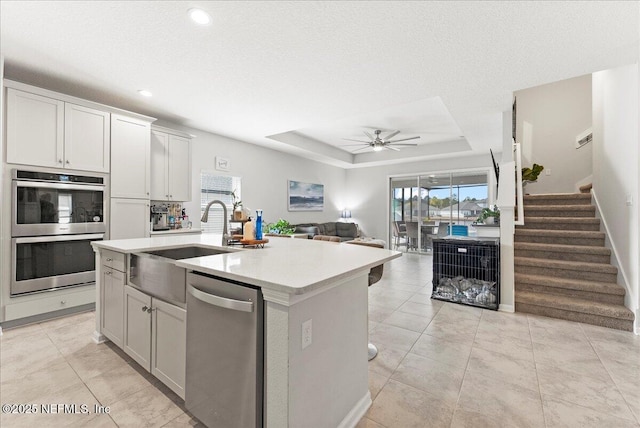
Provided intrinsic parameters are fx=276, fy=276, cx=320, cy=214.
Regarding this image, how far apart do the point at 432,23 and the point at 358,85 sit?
1.13 metres

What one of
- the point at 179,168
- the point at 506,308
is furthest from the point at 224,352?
the point at 179,168

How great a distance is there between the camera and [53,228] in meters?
3.01

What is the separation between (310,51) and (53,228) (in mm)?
3286

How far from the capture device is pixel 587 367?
216cm

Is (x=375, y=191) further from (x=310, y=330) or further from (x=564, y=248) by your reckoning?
(x=310, y=330)

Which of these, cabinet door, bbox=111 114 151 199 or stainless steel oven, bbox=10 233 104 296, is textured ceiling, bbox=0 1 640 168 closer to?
cabinet door, bbox=111 114 151 199

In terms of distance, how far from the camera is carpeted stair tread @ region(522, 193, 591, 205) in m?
4.62

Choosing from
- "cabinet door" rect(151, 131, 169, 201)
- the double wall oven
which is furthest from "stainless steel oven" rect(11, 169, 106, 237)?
"cabinet door" rect(151, 131, 169, 201)

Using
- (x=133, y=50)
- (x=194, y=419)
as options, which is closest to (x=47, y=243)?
(x=133, y=50)

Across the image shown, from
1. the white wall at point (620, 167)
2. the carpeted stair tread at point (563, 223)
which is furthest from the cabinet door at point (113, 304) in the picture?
the carpeted stair tread at point (563, 223)

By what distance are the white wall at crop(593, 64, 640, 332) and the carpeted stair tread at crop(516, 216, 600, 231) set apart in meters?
0.16

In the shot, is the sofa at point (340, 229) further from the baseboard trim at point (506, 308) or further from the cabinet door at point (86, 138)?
the cabinet door at point (86, 138)

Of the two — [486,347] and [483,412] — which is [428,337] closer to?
[486,347]

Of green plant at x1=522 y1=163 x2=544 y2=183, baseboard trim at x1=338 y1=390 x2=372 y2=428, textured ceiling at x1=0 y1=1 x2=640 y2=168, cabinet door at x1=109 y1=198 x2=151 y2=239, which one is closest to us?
baseboard trim at x1=338 y1=390 x2=372 y2=428
